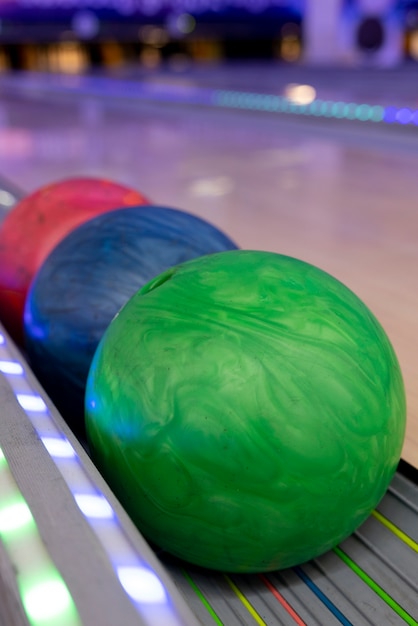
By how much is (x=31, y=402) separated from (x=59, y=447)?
0.50 ft

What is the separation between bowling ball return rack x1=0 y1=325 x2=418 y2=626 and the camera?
674mm

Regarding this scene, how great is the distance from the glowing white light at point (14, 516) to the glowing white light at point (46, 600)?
0.32 feet

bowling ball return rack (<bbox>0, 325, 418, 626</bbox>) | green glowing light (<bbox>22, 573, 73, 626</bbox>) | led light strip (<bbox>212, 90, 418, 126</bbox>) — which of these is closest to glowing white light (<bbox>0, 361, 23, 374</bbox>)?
bowling ball return rack (<bbox>0, 325, 418, 626</bbox>)

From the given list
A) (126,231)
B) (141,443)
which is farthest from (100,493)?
(126,231)

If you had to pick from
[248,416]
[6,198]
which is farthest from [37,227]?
[6,198]

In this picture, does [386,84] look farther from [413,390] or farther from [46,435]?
[46,435]

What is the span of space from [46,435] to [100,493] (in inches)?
5.6

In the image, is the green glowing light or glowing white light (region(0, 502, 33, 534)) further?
glowing white light (region(0, 502, 33, 534))

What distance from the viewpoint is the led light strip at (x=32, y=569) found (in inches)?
25.7

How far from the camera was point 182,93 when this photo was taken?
7.15m

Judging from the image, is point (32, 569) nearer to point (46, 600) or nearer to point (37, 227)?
point (46, 600)

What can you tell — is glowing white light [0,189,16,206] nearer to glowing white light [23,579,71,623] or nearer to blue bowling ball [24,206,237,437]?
blue bowling ball [24,206,237,437]

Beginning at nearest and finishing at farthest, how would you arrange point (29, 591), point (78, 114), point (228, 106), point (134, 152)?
1. point (29, 591)
2. point (134, 152)
3. point (228, 106)
4. point (78, 114)

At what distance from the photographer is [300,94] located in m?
6.39
